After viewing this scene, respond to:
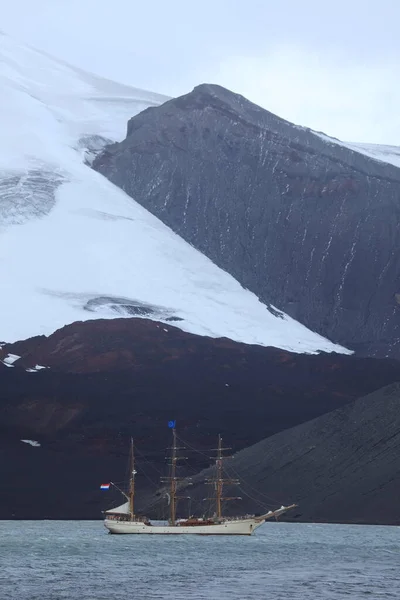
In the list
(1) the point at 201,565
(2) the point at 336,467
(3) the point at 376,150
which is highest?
(3) the point at 376,150

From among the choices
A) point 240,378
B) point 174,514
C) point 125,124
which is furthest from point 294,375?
point 125,124

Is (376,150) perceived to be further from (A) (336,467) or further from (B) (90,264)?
(A) (336,467)

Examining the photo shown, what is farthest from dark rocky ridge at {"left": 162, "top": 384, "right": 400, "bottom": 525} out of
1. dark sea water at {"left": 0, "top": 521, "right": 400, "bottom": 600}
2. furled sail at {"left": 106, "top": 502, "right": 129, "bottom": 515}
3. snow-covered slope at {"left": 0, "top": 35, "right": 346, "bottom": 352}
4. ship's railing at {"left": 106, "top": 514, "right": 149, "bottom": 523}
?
snow-covered slope at {"left": 0, "top": 35, "right": 346, "bottom": 352}

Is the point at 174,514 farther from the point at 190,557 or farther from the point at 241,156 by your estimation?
the point at 241,156

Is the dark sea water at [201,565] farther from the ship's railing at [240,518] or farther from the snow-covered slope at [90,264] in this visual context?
the snow-covered slope at [90,264]

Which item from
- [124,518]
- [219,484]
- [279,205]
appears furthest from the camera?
[279,205]

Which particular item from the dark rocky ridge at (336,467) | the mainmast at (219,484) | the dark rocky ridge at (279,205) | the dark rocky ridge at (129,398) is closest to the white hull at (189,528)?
the mainmast at (219,484)

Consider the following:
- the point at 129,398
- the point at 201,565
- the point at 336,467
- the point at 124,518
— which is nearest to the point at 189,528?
the point at 124,518
